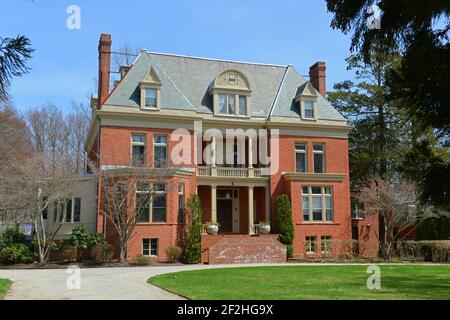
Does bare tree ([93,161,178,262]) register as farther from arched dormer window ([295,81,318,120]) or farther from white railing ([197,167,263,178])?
arched dormer window ([295,81,318,120])

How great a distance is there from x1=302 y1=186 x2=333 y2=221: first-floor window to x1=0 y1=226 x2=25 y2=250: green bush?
1690cm

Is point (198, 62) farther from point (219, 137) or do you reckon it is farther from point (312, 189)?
point (312, 189)

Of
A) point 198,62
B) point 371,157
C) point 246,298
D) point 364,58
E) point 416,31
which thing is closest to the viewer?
point 416,31

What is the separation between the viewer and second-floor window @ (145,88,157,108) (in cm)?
2978

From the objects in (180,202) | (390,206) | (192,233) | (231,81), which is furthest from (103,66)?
(390,206)

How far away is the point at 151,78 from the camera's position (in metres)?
30.0

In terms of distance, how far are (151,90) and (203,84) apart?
4.70m

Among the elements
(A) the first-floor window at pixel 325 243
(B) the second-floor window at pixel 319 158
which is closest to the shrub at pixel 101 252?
(A) the first-floor window at pixel 325 243

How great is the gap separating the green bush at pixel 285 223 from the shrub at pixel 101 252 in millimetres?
10349

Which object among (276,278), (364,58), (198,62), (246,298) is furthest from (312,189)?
(364,58)

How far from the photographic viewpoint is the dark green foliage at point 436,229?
34.9 metres

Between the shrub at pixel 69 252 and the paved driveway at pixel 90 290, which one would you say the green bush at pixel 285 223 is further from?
the paved driveway at pixel 90 290

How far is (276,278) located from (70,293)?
22.4 feet

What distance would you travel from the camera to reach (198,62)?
114ft
